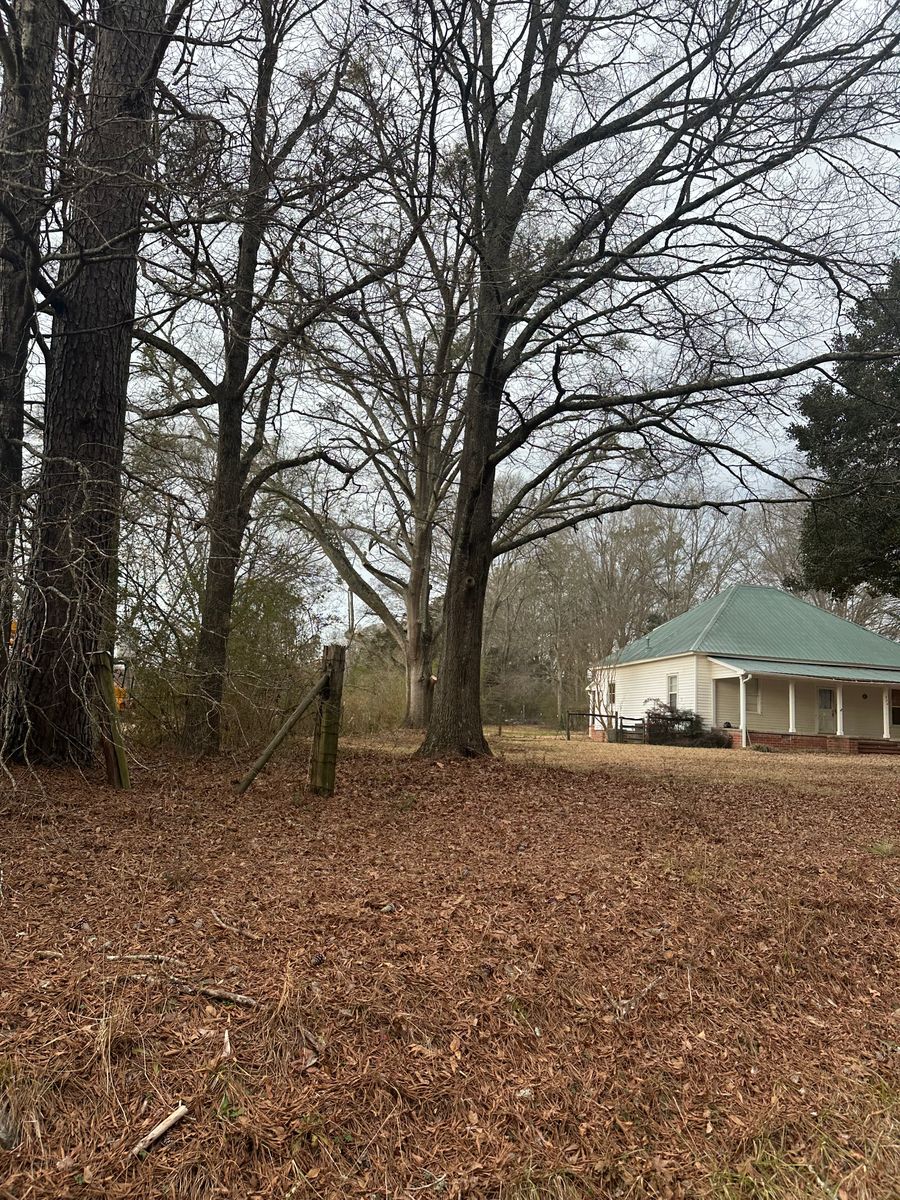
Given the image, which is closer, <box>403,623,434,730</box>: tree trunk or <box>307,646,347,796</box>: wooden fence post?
<box>307,646,347,796</box>: wooden fence post

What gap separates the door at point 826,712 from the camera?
2491cm

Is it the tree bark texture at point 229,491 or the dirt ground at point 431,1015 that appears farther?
the tree bark texture at point 229,491

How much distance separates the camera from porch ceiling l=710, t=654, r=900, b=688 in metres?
23.1

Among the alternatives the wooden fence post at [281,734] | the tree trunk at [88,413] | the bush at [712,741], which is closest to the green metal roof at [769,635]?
the bush at [712,741]

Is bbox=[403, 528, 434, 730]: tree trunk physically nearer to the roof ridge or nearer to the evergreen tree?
the evergreen tree

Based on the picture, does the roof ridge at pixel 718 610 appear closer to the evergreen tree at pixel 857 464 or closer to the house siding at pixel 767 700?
the house siding at pixel 767 700

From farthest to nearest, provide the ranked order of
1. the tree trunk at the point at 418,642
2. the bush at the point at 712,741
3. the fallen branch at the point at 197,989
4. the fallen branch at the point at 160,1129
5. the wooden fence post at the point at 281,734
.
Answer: the bush at the point at 712,741 → the tree trunk at the point at 418,642 → the wooden fence post at the point at 281,734 → the fallen branch at the point at 197,989 → the fallen branch at the point at 160,1129

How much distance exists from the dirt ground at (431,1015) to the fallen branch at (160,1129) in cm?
2

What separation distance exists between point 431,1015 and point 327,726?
359cm

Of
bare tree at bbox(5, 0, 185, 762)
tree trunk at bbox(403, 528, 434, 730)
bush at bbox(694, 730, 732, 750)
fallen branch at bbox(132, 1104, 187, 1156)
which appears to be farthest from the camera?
bush at bbox(694, 730, 732, 750)

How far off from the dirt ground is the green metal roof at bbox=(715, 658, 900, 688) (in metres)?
19.0

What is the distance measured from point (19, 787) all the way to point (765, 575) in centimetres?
3296

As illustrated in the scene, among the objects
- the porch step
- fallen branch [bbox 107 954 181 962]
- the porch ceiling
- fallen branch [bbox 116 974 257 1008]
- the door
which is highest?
the porch ceiling

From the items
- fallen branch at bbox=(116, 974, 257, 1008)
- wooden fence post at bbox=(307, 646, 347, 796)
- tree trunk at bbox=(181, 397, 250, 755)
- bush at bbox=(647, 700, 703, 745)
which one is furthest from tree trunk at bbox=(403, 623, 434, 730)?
fallen branch at bbox=(116, 974, 257, 1008)
